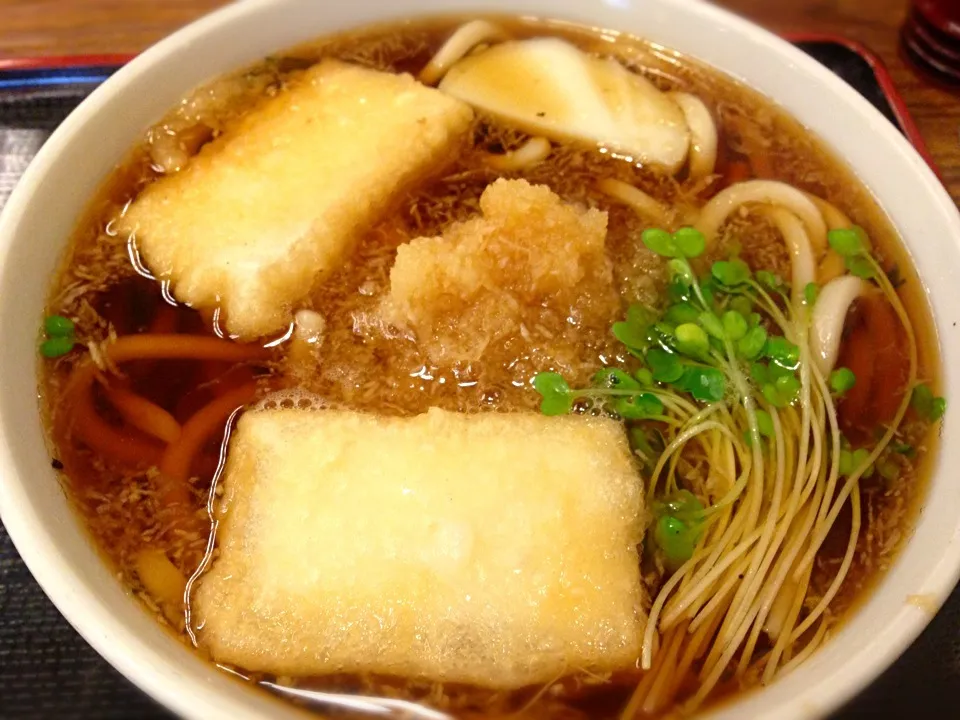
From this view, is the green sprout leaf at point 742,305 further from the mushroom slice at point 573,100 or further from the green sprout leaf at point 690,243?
the mushroom slice at point 573,100

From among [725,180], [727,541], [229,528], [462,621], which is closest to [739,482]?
[727,541]

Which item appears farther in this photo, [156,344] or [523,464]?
Answer: [156,344]

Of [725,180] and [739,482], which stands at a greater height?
[725,180]

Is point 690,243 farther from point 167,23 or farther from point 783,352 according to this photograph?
point 167,23

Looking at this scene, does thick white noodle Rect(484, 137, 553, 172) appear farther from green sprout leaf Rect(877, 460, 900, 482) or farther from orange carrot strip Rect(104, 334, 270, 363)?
green sprout leaf Rect(877, 460, 900, 482)

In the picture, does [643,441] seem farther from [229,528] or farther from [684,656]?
[229,528]

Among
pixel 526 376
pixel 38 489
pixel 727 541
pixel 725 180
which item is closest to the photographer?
pixel 38 489
